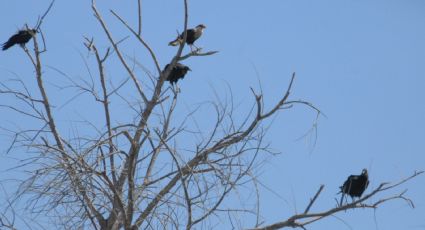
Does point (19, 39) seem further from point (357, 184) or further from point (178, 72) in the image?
point (357, 184)

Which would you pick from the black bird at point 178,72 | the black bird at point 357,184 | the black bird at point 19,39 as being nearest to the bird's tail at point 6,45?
the black bird at point 19,39

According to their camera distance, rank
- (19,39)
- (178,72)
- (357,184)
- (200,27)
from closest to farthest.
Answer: (357,184), (178,72), (19,39), (200,27)

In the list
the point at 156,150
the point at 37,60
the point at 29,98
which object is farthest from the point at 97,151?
the point at 37,60

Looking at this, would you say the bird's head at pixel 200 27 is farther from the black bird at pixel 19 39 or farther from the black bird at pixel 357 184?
the black bird at pixel 357 184

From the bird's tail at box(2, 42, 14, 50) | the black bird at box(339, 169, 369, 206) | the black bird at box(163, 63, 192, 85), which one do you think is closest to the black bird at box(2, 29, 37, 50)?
the bird's tail at box(2, 42, 14, 50)

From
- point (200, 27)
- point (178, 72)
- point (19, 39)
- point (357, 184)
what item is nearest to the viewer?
point (357, 184)

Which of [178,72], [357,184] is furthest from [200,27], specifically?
[357,184]

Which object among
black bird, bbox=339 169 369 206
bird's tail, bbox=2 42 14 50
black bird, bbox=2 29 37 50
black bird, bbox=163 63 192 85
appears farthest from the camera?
bird's tail, bbox=2 42 14 50

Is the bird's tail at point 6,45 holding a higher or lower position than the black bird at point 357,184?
higher

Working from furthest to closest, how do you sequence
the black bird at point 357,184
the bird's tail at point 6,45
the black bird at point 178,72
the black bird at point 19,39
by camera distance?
the bird's tail at point 6,45 < the black bird at point 19,39 < the black bird at point 178,72 < the black bird at point 357,184

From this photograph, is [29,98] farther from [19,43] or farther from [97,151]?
[19,43]

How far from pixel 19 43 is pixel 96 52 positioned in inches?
124

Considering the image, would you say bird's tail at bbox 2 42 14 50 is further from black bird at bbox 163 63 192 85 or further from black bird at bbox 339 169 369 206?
black bird at bbox 339 169 369 206

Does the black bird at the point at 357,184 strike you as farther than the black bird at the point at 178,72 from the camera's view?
No
